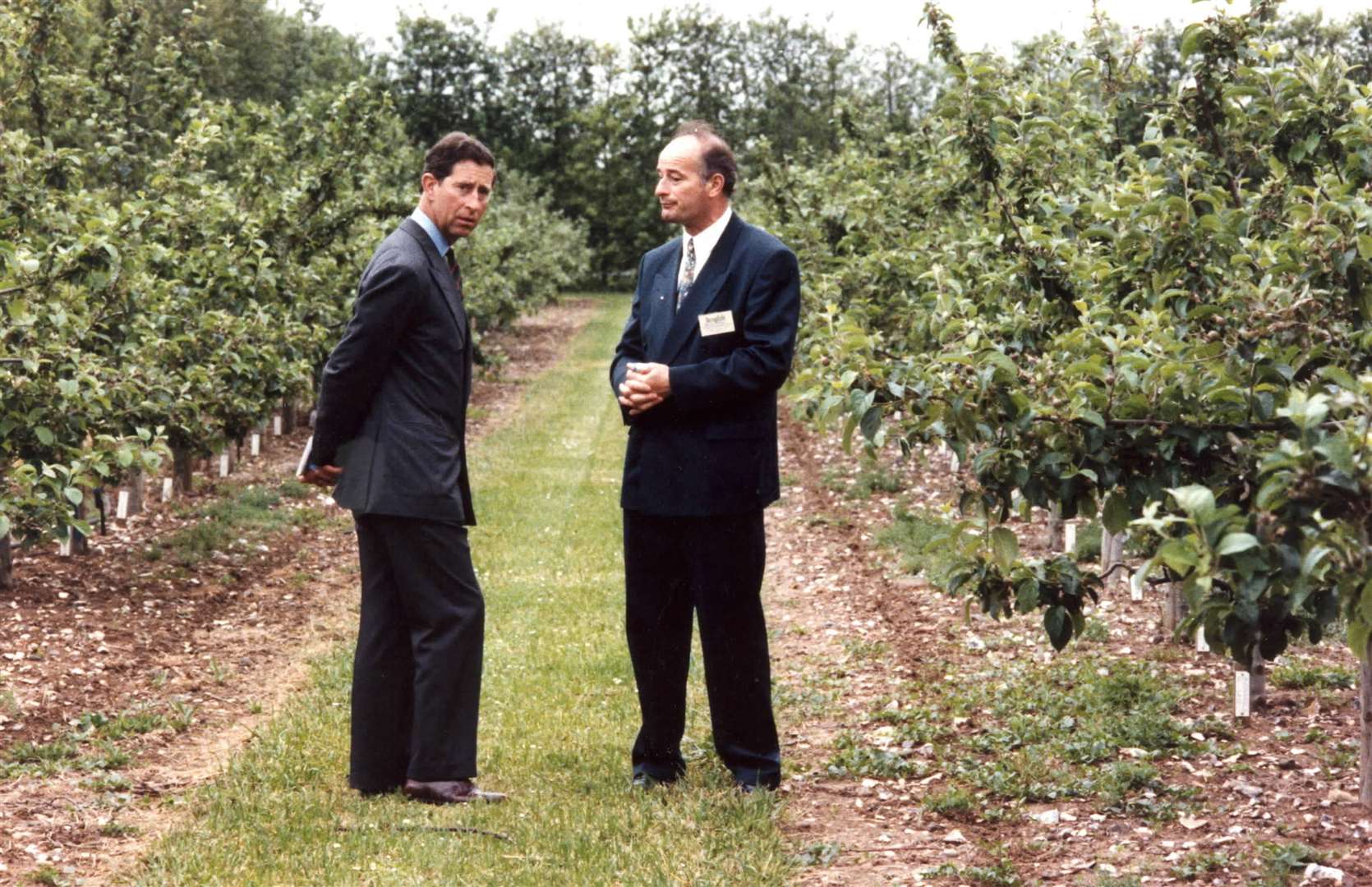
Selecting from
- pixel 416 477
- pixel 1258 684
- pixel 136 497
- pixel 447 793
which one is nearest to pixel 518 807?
pixel 447 793

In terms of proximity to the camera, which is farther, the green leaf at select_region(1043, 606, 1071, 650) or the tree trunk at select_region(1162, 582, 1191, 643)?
the tree trunk at select_region(1162, 582, 1191, 643)

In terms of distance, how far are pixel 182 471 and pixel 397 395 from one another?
330 inches

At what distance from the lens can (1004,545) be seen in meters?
4.33

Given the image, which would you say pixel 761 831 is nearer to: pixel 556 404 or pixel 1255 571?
pixel 1255 571

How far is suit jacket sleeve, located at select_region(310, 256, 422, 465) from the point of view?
16.4 ft

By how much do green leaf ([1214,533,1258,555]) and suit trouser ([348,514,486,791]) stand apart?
9.32ft

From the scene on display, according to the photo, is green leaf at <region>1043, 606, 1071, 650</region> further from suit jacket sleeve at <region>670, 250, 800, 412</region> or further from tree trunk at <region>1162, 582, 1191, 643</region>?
tree trunk at <region>1162, 582, 1191, 643</region>

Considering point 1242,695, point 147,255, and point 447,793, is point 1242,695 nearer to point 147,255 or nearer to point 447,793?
point 447,793

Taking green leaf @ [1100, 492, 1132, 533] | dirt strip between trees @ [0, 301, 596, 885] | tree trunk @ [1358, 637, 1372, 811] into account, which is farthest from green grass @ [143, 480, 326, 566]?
tree trunk @ [1358, 637, 1372, 811]

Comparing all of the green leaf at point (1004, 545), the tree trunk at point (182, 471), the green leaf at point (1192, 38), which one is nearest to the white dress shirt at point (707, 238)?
the green leaf at point (1004, 545)

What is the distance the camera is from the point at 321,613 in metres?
9.05

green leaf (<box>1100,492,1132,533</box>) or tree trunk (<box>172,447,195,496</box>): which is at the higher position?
green leaf (<box>1100,492,1132,533</box>)

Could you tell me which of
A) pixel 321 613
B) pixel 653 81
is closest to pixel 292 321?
pixel 321 613

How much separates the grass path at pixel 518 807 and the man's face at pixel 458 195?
199 centimetres
